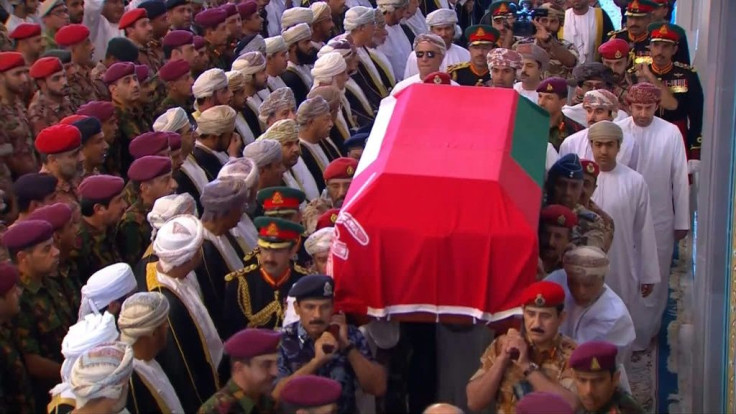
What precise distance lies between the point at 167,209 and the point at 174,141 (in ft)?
4.16

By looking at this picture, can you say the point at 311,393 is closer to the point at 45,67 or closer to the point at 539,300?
the point at 539,300

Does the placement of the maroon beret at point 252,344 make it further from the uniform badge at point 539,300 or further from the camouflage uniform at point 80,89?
the camouflage uniform at point 80,89

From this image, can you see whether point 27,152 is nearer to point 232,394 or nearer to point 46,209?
point 46,209

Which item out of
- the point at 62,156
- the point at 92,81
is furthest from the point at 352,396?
the point at 92,81

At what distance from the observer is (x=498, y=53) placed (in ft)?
26.5

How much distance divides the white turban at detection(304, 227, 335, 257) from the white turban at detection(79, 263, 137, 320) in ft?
2.56

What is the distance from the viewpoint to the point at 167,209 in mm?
5902

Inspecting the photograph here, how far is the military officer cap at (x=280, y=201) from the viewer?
19.0 ft

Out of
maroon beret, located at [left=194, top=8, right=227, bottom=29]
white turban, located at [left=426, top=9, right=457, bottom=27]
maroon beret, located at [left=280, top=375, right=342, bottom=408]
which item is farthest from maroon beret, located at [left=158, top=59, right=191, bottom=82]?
maroon beret, located at [left=280, top=375, right=342, bottom=408]

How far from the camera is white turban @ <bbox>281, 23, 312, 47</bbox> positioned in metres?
9.74

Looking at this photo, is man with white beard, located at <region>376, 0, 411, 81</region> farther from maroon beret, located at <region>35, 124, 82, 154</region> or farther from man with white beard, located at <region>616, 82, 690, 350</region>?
maroon beret, located at <region>35, 124, 82, 154</region>

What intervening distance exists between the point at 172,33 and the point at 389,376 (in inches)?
179

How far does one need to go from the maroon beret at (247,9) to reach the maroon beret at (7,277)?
5.89m

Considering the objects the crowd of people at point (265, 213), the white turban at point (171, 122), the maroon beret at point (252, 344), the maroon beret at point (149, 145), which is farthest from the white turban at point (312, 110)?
the maroon beret at point (252, 344)
